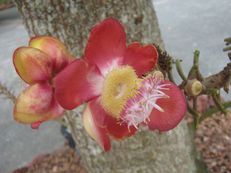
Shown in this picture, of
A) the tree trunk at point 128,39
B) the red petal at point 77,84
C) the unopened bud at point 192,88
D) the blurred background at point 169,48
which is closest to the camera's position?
the red petal at point 77,84

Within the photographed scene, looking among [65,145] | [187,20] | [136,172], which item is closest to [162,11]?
[187,20]

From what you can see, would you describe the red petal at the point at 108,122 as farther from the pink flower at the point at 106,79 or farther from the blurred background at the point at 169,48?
the blurred background at the point at 169,48

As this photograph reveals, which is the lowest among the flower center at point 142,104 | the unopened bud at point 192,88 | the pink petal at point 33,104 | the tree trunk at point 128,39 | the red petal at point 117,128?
the tree trunk at point 128,39

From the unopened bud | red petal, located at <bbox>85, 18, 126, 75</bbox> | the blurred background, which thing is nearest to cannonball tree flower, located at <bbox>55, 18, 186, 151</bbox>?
red petal, located at <bbox>85, 18, 126, 75</bbox>

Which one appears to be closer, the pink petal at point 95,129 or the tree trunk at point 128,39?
the pink petal at point 95,129

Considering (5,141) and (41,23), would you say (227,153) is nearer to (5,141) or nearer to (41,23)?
(41,23)

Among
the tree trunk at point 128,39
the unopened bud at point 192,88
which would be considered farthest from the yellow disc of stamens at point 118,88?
the tree trunk at point 128,39
